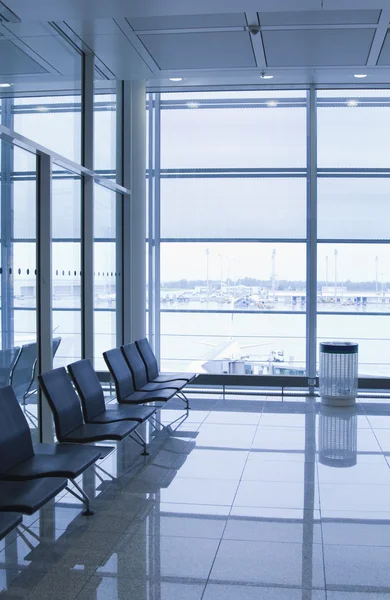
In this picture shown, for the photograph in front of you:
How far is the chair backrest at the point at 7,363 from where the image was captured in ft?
16.0

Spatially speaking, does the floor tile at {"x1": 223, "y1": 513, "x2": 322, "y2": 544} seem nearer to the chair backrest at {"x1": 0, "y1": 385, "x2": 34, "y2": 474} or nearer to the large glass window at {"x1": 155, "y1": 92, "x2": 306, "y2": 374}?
the chair backrest at {"x1": 0, "y1": 385, "x2": 34, "y2": 474}

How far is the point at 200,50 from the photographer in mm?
6930

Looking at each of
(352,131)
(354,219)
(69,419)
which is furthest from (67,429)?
(352,131)

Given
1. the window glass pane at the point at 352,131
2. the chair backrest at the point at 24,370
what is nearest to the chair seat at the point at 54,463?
the chair backrest at the point at 24,370

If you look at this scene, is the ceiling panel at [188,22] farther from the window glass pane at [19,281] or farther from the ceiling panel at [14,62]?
the window glass pane at [19,281]

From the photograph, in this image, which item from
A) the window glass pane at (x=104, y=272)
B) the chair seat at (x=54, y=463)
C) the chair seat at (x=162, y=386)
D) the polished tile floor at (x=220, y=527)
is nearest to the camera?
the polished tile floor at (x=220, y=527)

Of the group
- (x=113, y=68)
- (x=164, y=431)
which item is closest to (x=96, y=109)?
(x=113, y=68)

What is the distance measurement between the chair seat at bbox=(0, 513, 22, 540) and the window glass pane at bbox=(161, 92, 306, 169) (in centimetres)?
726

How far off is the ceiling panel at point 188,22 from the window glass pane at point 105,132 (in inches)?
53.7

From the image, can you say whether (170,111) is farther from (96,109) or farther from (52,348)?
(52,348)

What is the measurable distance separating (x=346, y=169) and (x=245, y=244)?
1.75 metres

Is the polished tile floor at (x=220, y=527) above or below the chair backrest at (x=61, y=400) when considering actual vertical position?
below

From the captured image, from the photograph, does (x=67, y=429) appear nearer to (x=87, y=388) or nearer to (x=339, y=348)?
(x=87, y=388)

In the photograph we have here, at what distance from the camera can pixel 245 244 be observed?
32.3 ft
